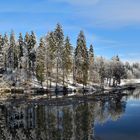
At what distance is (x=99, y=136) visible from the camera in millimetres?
31953

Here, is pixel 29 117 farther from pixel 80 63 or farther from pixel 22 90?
pixel 80 63

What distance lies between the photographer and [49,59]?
101 m

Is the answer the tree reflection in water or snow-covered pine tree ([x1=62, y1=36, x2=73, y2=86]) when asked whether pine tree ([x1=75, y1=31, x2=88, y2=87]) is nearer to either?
snow-covered pine tree ([x1=62, y1=36, x2=73, y2=86])

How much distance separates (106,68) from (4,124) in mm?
100867

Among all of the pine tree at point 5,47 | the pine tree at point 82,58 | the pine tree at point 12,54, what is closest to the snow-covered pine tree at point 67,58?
the pine tree at point 82,58

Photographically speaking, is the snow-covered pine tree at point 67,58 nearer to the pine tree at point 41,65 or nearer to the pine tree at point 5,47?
the pine tree at point 41,65

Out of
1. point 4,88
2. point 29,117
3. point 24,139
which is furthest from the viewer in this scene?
point 4,88

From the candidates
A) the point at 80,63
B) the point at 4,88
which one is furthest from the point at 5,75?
the point at 80,63

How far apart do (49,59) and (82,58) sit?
1335cm

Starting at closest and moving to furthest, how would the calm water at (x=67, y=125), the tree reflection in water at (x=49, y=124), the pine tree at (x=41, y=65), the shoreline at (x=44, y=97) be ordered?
1. the tree reflection in water at (x=49, y=124)
2. the calm water at (x=67, y=125)
3. the shoreline at (x=44, y=97)
4. the pine tree at (x=41, y=65)

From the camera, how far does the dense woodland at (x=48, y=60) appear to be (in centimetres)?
10250

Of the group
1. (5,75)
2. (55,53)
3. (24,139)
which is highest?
(55,53)

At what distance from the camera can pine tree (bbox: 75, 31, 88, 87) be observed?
107438 mm

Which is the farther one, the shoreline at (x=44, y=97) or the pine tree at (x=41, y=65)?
the pine tree at (x=41, y=65)
